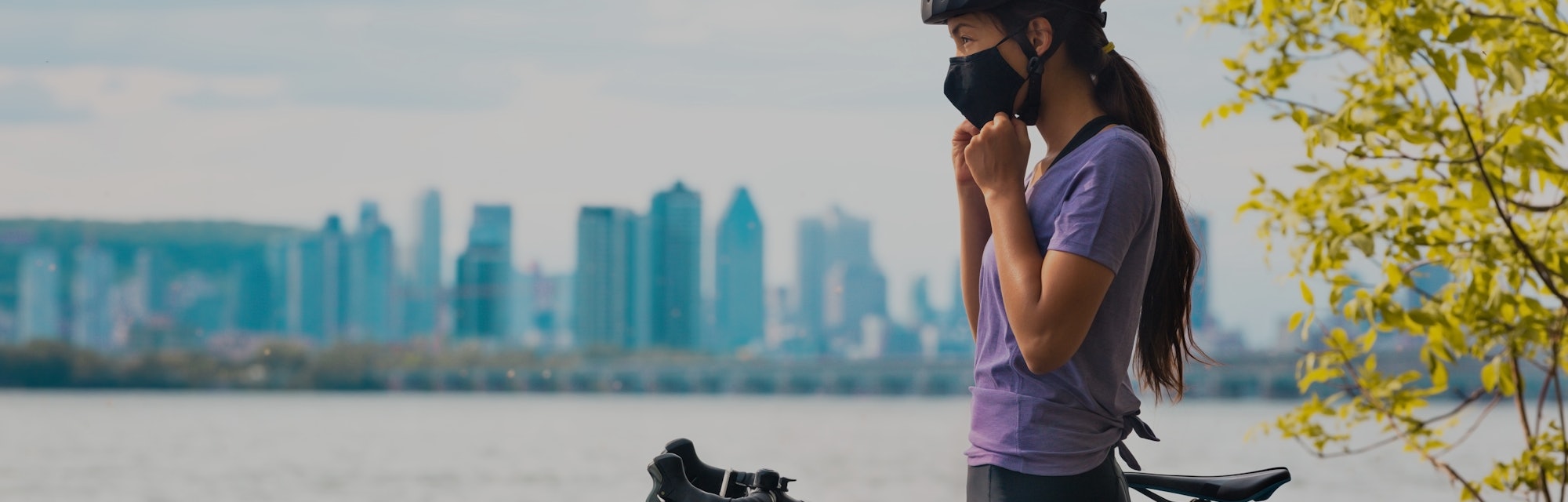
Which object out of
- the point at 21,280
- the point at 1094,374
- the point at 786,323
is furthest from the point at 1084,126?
the point at 21,280

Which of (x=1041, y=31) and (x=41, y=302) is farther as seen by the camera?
(x=41, y=302)

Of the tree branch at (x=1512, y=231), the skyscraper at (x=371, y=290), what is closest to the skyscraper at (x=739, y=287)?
the skyscraper at (x=371, y=290)

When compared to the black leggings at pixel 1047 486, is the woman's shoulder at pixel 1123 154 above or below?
above

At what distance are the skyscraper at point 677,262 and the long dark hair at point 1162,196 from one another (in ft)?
113

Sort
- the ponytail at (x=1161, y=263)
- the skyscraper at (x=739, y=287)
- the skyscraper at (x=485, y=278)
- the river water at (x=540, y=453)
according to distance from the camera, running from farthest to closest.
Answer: the skyscraper at (x=485, y=278), the skyscraper at (x=739, y=287), the river water at (x=540, y=453), the ponytail at (x=1161, y=263)

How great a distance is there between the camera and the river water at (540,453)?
877 inches

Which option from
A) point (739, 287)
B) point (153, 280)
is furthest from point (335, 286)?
point (739, 287)

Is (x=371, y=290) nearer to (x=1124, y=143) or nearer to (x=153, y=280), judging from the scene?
(x=153, y=280)

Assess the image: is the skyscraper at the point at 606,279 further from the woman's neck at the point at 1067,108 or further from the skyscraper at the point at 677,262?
the woman's neck at the point at 1067,108

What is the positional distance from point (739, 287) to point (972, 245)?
1538 inches

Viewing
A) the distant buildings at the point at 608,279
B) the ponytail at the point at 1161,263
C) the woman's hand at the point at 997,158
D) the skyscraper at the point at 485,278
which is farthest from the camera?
the skyscraper at the point at 485,278

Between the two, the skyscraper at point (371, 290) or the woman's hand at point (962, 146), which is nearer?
the woman's hand at point (962, 146)

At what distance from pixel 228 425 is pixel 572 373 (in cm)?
1223

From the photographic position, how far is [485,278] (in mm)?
47812
